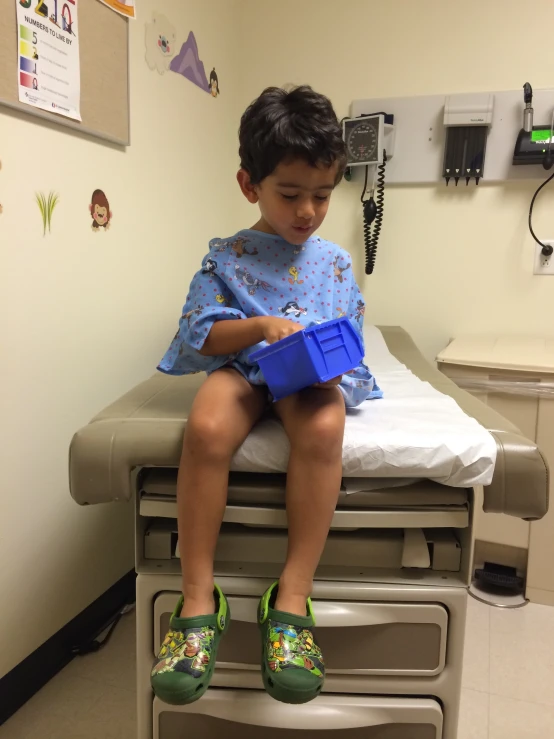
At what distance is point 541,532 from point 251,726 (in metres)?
0.91

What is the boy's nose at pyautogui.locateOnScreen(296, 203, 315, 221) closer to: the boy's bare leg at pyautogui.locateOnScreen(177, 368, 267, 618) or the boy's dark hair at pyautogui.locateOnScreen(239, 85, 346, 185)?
the boy's dark hair at pyautogui.locateOnScreen(239, 85, 346, 185)

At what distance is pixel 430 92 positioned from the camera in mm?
1655

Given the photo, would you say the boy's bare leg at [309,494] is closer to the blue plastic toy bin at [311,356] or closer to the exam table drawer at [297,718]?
the blue plastic toy bin at [311,356]

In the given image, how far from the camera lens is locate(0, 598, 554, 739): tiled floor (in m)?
1.05

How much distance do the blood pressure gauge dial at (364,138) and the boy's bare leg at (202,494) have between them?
1178mm

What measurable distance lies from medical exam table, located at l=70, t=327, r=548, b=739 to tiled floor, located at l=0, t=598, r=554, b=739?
0.32 m

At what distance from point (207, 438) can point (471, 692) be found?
869mm

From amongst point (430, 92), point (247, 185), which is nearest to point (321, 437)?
point (247, 185)

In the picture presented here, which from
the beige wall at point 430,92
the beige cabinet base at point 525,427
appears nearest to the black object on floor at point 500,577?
the beige cabinet base at point 525,427

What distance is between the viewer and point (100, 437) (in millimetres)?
755

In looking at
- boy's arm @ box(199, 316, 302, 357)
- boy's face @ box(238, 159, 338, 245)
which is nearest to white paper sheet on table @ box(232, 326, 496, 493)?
boy's arm @ box(199, 316, 302, 357)

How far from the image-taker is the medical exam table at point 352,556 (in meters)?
0.75

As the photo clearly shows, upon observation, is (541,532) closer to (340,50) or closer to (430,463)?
(430,463)

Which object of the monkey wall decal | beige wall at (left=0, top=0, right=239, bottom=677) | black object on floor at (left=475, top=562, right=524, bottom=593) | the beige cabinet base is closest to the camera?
beige wall at (left=0, top=0, right=239, bottom=677)
